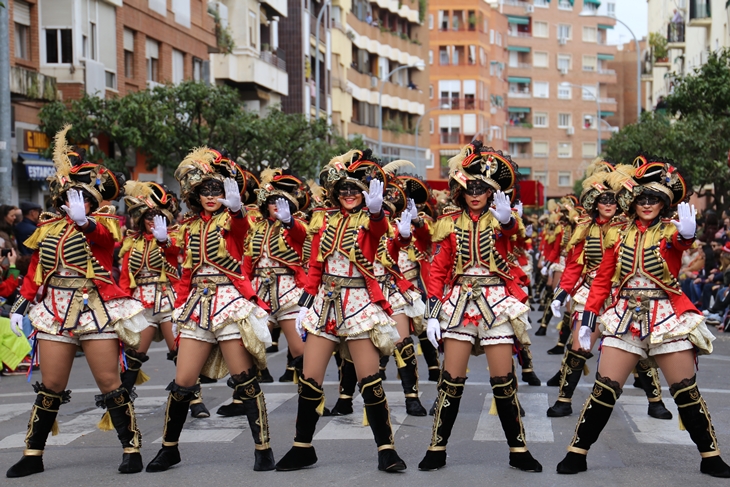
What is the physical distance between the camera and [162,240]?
407 inches

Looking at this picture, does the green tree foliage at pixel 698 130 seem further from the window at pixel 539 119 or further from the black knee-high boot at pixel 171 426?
the window at pixel 539 119

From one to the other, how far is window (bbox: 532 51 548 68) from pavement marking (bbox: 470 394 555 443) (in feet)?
315

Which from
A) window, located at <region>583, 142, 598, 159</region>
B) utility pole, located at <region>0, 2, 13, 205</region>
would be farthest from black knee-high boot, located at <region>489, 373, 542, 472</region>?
window, located at <region>583, 142, 598, 159</region>

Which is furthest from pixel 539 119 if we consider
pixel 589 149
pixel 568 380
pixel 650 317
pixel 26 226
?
pixel 650 317

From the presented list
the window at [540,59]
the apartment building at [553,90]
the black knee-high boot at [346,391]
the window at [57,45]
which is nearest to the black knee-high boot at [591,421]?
the black knee-high boot at [346,391]

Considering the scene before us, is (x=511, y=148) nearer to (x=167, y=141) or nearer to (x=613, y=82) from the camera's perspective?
(x=613, y=82)

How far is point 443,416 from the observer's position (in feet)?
26.9

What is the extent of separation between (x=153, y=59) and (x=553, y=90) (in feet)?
247

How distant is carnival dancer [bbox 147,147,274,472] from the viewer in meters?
8.34

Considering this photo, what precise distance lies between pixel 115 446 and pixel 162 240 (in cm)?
191

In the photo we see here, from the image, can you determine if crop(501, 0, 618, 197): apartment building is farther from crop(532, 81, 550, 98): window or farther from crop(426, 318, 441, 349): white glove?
crop(426, 318, 441, 349): white glove

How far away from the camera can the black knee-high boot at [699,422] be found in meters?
7.90

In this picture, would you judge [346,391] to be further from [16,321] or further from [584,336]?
[16,321]

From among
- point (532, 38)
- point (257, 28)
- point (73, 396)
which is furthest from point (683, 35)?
point (73, 396)
